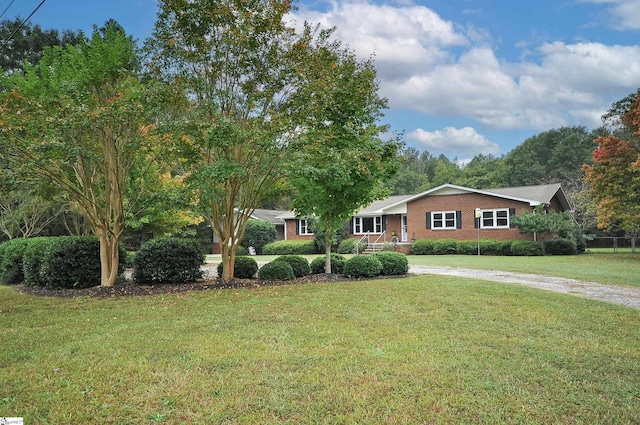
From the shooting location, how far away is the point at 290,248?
29.0 metres

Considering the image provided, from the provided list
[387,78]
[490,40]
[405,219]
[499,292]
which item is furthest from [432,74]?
[405,219]

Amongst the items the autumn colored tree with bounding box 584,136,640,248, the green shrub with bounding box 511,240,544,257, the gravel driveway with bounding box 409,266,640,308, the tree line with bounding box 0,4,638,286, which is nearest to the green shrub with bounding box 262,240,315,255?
the green shrub with bounding box 511,240,544,257

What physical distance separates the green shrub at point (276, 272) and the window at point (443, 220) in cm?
1814

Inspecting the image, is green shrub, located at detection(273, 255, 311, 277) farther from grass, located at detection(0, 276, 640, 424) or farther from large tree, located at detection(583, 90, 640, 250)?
large tree, located at detection(583, 90, 640, 250)

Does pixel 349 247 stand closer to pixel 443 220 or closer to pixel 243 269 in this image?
pixel 443 220

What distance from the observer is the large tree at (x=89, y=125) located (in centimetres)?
789

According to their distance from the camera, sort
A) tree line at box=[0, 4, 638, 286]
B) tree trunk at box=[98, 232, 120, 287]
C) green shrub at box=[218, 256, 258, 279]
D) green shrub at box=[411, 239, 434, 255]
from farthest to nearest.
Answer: green shrub at box=[411, 239, 434, 255], green shrub at box=[218, 256, 258, 279], tree trunk at box=[98, 232, 120, 287], tree line at box=[0, 4, 638, 286]

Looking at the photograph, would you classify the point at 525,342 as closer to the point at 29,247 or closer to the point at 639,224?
the point at 29,247

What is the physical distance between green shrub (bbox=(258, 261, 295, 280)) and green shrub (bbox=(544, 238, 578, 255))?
678 inches

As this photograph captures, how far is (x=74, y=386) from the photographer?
352 centimetres

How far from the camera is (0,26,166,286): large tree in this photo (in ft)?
25.9

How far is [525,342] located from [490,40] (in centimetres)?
1185

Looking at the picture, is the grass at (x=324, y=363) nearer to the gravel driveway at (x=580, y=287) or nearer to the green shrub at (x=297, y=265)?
the gravel driveway at (x=580, y=287)

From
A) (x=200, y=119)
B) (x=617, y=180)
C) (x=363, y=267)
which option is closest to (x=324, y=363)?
(x=200, y=119)
